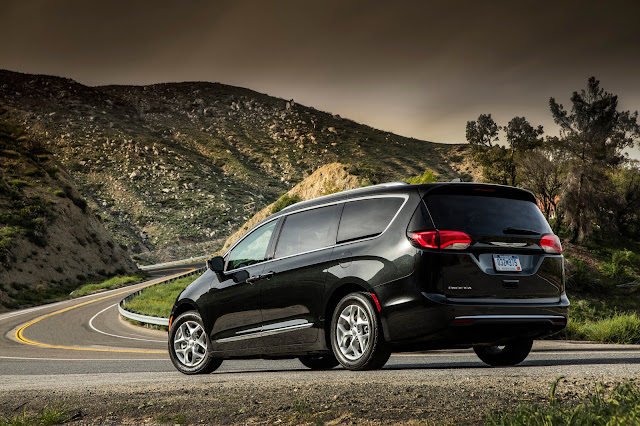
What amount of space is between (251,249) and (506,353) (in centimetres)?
351

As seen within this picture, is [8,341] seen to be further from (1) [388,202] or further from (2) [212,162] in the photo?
(2) [212,162]

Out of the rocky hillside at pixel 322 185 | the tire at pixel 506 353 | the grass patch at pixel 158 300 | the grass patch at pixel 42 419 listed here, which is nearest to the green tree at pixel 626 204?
the rocky hillside at pixel 322 185

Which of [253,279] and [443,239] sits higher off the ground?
[443,239]

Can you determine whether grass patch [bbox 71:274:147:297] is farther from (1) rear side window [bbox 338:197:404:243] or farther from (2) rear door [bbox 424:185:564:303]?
(2) rear door [bbox 424:185:564:303]

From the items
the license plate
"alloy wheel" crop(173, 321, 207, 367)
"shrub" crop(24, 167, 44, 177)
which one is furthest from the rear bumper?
"shrub" crop(24, 167, 44, 177)

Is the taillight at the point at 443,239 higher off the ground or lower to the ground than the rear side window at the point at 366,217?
lower

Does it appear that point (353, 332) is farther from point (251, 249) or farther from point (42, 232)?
point (42, 232)

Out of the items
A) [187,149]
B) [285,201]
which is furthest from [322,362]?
[187,149]

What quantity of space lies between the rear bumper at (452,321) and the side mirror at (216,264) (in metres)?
2.70

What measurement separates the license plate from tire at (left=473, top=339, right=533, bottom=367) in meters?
1.58

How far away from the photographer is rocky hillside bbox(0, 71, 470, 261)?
291ft

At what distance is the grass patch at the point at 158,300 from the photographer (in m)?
30.0

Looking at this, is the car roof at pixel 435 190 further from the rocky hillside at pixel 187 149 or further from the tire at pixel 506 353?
the rocky hillside at pixel 187 149

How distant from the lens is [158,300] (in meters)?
36.7
